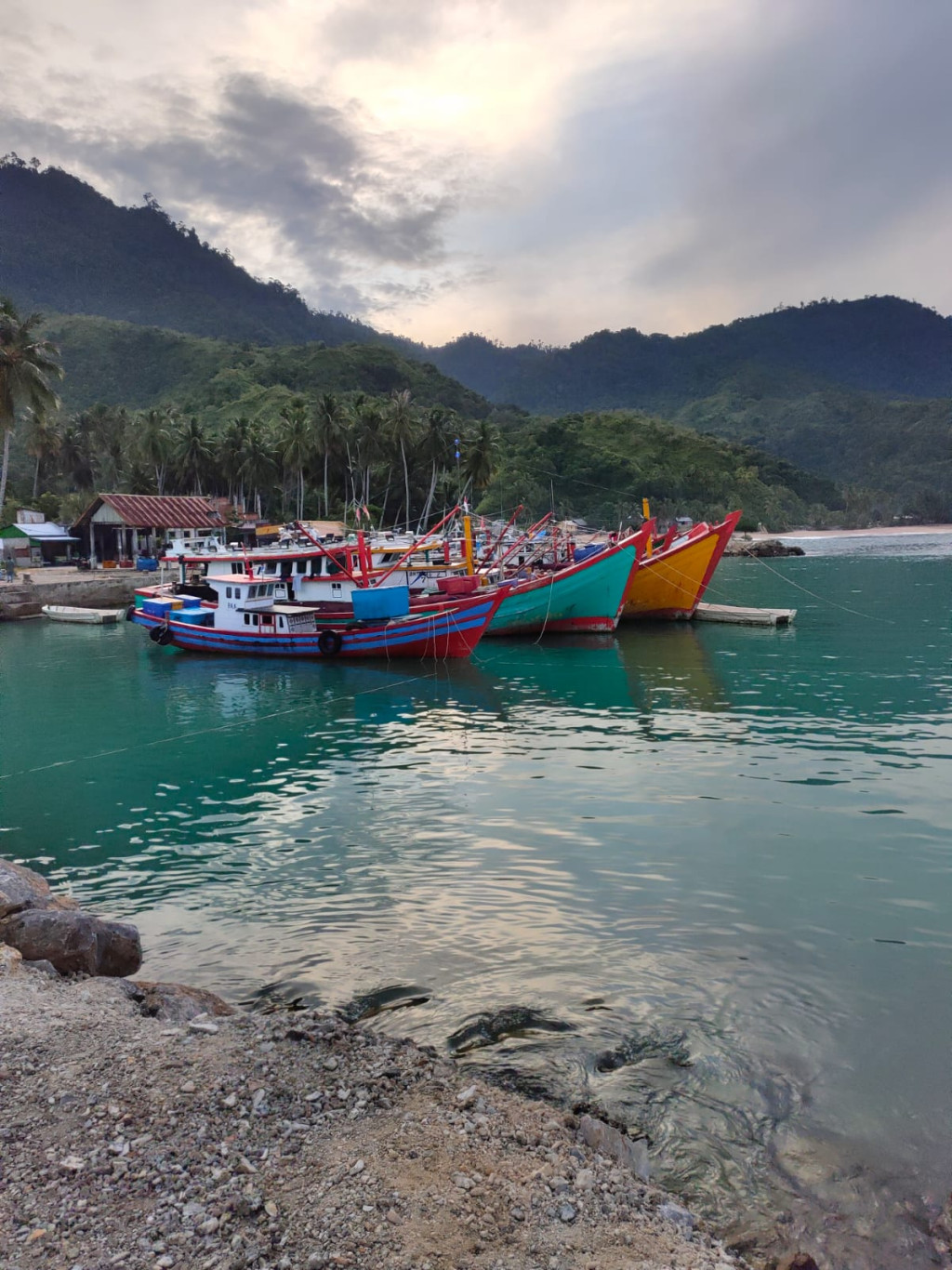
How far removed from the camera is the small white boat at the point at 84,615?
133 feet

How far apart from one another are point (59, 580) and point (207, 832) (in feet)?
131

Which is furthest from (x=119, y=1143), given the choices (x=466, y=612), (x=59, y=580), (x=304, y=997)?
(x=59, y=580)

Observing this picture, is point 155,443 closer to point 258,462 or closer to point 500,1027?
point 258,462

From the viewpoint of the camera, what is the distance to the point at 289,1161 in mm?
4664

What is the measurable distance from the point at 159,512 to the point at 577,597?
119ft

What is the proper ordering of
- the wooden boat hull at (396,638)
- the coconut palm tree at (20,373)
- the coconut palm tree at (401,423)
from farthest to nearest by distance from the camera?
the coconut palm tree at (401,423)
the coconut palm tree at (20,373)
the wooden boat hull at (396,638)

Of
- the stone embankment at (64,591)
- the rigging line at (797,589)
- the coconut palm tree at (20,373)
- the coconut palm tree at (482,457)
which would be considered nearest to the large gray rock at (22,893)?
the rigging line at (797,589)

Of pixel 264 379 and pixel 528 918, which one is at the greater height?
pixel 264 379

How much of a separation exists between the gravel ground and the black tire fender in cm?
2130

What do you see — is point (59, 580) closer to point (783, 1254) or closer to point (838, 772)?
point (838, 772)

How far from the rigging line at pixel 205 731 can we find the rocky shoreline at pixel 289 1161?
36.9 feet

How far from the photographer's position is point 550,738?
17.9 m

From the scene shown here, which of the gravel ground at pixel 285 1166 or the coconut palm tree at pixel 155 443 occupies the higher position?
the coconut palm tree at pixel 155 443

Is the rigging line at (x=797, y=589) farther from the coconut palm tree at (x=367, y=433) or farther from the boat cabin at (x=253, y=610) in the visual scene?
the coconut palm tree at (x=367, y=433)
